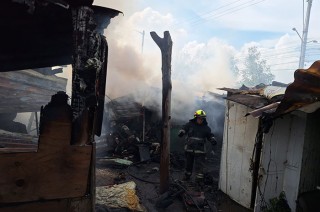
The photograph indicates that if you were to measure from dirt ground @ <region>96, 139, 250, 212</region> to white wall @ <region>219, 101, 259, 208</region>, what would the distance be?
374mm

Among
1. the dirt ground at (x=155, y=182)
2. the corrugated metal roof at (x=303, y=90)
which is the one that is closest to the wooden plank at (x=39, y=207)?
the corrugated metal roof at (x=303, y=90)

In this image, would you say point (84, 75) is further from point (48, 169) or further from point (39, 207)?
point (39, 207)

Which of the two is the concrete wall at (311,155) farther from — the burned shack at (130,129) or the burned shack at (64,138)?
the burned shack at (130,129)

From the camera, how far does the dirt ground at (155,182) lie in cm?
834

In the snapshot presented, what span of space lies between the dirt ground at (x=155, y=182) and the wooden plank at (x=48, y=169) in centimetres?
415

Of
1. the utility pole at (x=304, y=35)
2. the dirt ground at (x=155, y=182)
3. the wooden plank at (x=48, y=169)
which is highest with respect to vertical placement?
the utility pole at (x=304, y=35)

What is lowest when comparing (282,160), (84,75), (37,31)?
(282,160)

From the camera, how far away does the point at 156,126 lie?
15297 mm

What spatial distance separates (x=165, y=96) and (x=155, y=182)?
3.64m

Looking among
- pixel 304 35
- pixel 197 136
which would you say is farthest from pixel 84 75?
pixel 304 35

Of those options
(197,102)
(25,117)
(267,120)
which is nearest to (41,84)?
(197,102)

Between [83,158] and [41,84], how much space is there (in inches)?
439

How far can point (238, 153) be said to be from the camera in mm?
8289

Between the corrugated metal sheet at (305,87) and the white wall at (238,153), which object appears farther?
the white wall at (238,153)
